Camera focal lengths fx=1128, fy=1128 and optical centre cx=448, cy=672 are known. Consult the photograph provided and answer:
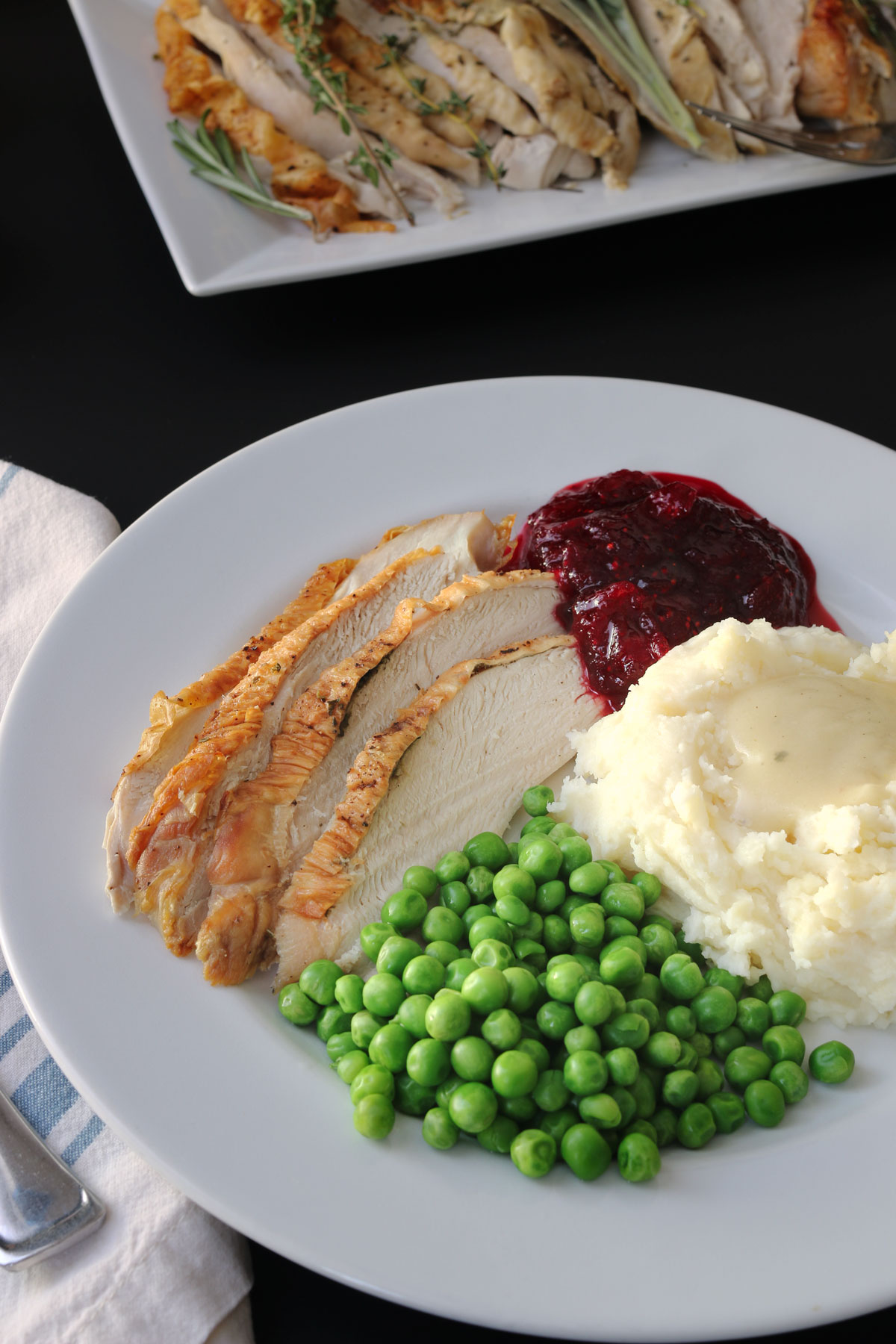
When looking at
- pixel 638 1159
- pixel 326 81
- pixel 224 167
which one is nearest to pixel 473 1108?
pixel 638 1159

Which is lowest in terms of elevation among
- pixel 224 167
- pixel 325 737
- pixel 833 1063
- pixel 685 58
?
pixel 833 1063

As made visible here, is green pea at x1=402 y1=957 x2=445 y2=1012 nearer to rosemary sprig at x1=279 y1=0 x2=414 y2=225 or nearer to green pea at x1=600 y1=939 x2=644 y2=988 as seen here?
green pea at x1=600 y1=939 x2=644 y2=988

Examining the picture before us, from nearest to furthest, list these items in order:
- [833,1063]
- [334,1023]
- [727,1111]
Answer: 1. [727,1111]
2. [833,1063]
3. [334,1023]

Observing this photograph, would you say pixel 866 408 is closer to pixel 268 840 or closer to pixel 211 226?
pixel 211 226

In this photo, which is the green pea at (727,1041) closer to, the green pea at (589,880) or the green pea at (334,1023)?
the green pea at (589,880)

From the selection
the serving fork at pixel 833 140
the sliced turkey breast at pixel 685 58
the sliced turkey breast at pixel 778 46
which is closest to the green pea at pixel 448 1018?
the serving fork at pixel 833 140

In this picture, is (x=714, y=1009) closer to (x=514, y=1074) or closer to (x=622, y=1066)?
(x=622, y=1066)

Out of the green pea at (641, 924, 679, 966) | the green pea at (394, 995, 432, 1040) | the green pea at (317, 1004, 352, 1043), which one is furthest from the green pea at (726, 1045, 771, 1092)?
the green pea at (317, 1004, 352, 1043)

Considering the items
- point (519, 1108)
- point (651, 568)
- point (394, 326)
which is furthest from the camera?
point (394, 326)
